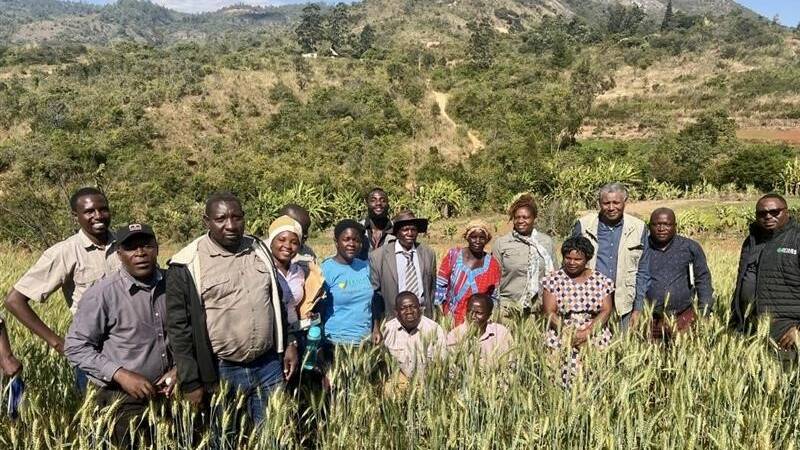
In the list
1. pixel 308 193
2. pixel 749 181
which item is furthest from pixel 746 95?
pixel 308 193

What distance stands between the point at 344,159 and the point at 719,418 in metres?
28.6

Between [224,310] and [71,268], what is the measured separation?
96cm

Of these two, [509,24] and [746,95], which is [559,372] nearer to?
[746,95]

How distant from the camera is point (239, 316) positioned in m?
2.60

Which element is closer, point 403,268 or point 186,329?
point 186,329

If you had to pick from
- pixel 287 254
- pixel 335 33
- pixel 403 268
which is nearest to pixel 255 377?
pixel 287 254

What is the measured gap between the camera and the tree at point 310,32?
190 ft

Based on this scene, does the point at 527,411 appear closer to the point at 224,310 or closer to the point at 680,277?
the point at 224,310

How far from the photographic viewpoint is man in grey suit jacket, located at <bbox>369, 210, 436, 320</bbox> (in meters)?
4.07

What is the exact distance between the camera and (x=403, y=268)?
411 centimetres

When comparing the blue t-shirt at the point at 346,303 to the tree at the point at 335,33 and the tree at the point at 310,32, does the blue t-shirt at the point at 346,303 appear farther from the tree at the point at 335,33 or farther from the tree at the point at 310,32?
the tree at the point at 310,32

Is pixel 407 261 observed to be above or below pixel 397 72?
below

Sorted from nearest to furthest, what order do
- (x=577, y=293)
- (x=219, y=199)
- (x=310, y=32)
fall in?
(x=219, y=199), (x=577, y=293), (x=310, y=32)

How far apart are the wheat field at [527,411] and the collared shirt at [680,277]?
999 mm
